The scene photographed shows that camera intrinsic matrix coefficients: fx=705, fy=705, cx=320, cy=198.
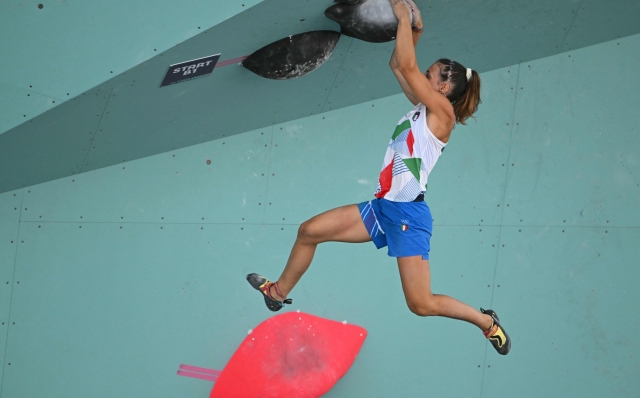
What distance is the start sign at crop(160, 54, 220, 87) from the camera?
8.60 ft

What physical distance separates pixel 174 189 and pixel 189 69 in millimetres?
808

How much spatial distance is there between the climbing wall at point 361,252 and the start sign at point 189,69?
647mm

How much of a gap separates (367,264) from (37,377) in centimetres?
161

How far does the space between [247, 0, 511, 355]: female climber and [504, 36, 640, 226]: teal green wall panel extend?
1.19 m

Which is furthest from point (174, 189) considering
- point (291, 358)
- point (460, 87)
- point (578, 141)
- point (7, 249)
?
point (578, 141)

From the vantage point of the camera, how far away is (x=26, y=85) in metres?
2.44

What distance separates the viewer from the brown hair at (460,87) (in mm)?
2520

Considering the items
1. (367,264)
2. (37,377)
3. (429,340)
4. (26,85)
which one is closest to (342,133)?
(367,264)

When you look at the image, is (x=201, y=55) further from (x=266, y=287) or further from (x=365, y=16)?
(x=266, y=287)

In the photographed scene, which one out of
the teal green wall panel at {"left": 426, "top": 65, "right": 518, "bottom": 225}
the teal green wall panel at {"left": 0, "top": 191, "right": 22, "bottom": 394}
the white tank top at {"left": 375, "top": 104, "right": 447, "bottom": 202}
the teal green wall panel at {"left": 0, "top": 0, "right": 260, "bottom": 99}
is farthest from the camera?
the teal green wall panel at {"left": 426, "top": 65, "right": 518, "bottom": 225}

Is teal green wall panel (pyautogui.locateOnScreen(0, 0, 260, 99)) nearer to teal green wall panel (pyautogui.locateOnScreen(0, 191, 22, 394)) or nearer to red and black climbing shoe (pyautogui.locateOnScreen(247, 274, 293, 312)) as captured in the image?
teal green wall panel (pyautogui.locateOnScreen(0, 191, 22, 394))

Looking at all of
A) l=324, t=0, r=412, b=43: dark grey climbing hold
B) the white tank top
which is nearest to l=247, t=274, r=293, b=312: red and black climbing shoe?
the white tank top

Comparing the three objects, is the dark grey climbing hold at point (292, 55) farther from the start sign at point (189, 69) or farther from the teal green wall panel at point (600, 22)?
the teal green wall panel at point (600, 22)

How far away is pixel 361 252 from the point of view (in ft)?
11.5
